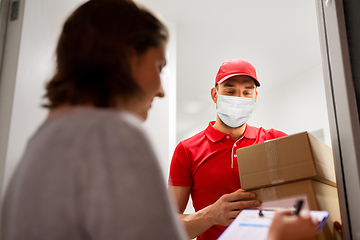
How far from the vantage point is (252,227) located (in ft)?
2.52

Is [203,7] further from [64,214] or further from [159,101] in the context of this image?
[64,214]

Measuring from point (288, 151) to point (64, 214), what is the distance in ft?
2.48

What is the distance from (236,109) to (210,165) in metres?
0.32

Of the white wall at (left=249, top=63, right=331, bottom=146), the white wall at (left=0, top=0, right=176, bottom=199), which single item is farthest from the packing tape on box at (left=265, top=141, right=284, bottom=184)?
the white wall at (left=249, top=63, right=331, bottom=146)

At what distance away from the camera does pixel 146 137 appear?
0.41 meters

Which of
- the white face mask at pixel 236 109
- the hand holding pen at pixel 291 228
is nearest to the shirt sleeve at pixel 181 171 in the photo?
the white face mask at pixel 236 109

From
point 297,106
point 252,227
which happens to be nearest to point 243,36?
point 297,106

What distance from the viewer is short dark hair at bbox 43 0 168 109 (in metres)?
0.46

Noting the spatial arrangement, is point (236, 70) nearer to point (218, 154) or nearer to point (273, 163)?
point (218, 154)

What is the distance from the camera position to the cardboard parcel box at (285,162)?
0.90m

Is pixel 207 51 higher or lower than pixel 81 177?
higher

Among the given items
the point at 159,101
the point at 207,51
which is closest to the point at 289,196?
the point at 159,101

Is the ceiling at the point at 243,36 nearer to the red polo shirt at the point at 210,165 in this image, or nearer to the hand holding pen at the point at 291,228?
the red polo shirt at the point at 210,165

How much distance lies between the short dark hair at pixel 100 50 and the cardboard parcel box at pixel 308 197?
661mm
